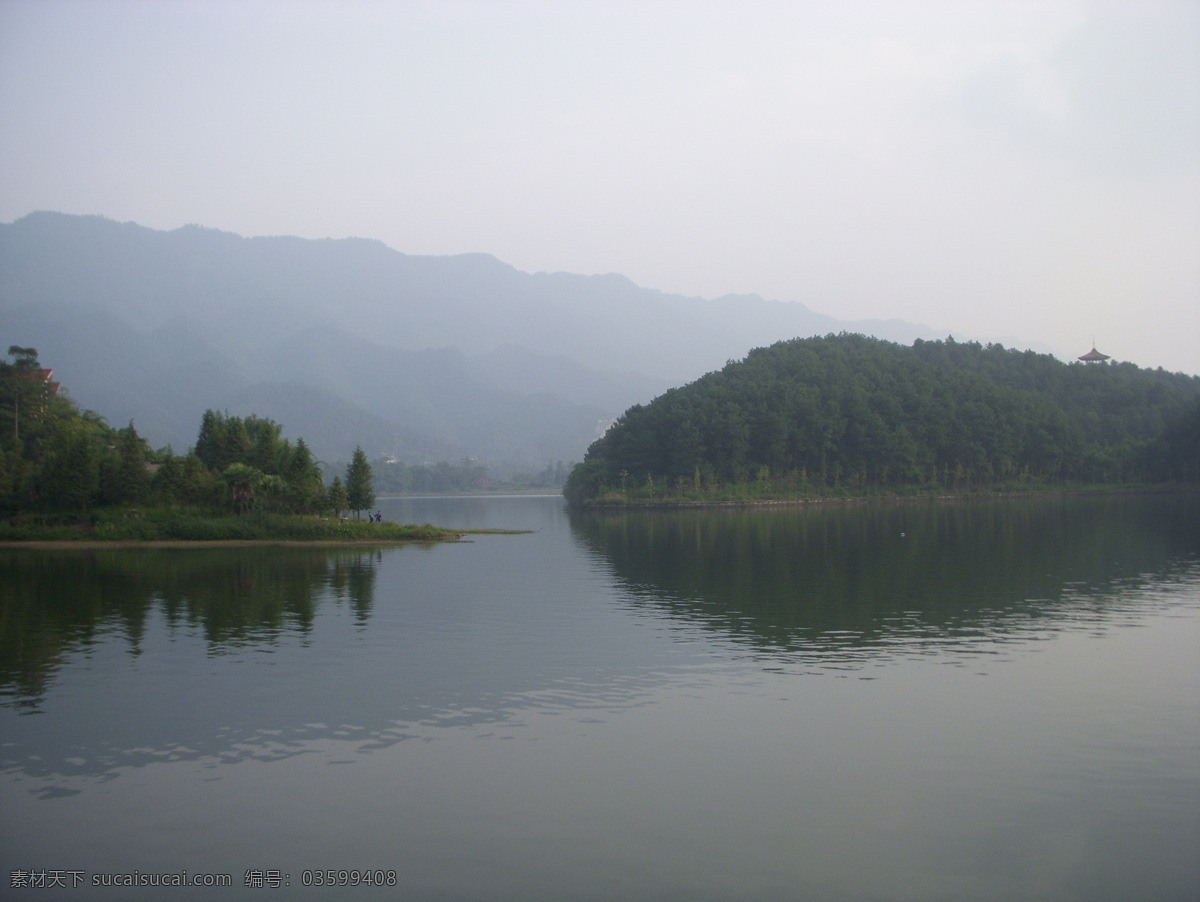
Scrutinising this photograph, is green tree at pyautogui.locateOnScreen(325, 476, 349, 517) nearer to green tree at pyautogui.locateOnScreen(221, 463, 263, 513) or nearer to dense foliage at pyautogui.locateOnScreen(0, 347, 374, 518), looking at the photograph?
dense foliage at pyautogui.locateOnScreen(0, 347, 374, 518)

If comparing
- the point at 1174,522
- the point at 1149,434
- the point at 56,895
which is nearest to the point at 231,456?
the point at 56,895

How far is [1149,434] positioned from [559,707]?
13920cm

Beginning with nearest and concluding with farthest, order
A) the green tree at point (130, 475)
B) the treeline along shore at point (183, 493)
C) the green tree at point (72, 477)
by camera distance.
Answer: the treeline along shore at point (183, 493)
the green tree at point (72, 477)
the green tree at point (130, 475)

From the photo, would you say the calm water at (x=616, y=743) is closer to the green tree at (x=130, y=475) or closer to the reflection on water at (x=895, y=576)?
the reflection on water at (x=895, y=576)

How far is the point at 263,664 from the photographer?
19922 millimetres

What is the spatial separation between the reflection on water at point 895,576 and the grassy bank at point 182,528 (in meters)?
15.0

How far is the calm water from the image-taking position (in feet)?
33.7

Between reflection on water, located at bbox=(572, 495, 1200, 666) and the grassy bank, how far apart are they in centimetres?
1502

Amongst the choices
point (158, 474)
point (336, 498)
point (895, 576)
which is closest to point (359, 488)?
point (336, 498)

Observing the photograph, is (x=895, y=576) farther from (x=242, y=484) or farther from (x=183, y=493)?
(x=183, y=493)

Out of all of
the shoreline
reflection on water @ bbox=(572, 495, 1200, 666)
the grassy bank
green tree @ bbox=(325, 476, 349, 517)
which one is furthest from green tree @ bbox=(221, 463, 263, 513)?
reflection on water @ bbox=(572, 495, 1200, 666)

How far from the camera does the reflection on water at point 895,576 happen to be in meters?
22.5

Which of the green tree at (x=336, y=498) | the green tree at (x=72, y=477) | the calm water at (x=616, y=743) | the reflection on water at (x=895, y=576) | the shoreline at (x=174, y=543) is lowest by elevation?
the calm water at (x=616, y=743)

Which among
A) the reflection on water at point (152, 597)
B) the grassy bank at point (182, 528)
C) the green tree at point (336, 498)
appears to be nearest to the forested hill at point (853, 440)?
the green tree at point (336, 498)
